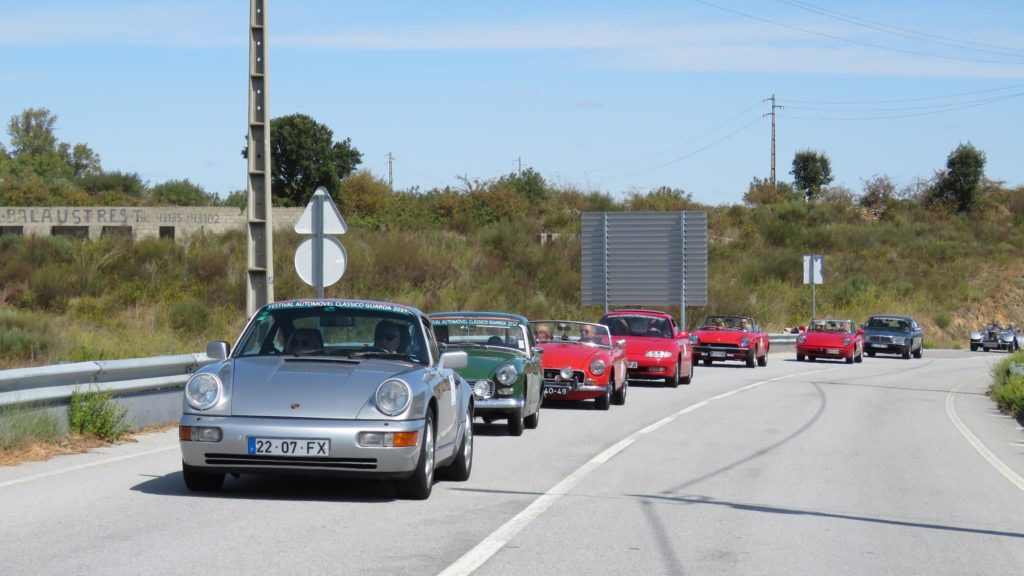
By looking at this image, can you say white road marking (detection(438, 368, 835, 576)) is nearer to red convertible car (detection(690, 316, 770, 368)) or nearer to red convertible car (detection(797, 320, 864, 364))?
red convertible car (detection(690, 316, 770, 368))

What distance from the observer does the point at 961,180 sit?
98.6m

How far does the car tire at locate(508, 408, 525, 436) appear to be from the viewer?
49.3ft

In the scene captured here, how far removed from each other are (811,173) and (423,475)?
324 feet

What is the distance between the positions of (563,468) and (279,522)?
14.0ft

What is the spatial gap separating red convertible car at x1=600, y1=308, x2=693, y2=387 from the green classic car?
924cm

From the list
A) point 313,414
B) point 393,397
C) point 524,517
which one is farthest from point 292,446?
point 524,517

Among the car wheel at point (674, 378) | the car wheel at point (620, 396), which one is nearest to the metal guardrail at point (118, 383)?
the car wheel at point (620, 396)

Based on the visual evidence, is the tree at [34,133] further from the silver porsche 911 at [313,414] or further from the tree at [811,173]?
the silver porsche 911 at [313,414]

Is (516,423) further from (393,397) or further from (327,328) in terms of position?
(393,397)

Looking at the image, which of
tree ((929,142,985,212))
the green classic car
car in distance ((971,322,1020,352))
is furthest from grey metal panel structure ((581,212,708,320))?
tree ((929,142,985,212))

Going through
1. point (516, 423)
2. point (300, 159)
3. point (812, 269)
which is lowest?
point (516, 423)

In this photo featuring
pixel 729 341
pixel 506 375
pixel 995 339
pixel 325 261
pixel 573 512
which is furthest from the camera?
pixel 995 339

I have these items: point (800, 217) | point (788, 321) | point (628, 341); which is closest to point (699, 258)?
point (628, 341)

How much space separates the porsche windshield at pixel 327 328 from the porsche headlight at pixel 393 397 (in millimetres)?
904
